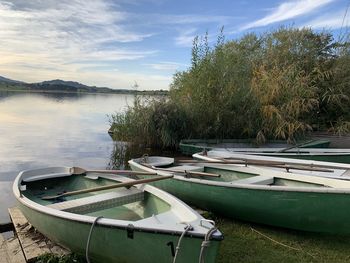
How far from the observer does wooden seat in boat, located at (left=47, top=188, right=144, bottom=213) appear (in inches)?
146

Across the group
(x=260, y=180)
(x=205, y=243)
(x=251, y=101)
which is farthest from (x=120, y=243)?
(x=251, y=101)

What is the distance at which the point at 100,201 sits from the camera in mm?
3822

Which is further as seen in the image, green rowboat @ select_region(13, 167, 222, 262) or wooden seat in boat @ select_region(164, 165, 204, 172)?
wooden seat in boat @ select_region(164, 165, 204, 172)

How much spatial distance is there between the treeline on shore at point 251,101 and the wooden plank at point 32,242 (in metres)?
5.89

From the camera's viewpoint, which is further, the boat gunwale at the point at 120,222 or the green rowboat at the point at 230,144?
the green rowboat at the point at 230,144

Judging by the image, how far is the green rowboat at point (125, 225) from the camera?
2.78 metres

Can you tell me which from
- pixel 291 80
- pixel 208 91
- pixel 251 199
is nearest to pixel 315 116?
pixel 291 80

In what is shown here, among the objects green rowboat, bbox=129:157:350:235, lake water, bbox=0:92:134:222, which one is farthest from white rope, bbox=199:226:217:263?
lake water, bbox=0:92:134:222

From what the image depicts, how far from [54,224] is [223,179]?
2.91m

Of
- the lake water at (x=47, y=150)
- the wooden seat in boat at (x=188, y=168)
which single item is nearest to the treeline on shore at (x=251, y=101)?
the lake water at (x=47, y=150)

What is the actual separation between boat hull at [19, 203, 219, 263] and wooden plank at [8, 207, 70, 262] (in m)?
0.18

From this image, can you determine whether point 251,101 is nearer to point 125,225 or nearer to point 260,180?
point 260,180

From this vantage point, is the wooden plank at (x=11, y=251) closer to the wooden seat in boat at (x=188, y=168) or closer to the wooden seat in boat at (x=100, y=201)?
the wooden seat in boat at (x=100, y=201)

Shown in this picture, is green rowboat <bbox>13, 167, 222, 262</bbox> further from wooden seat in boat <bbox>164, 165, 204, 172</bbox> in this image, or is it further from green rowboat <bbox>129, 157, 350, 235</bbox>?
wooden seat in boat <bbox>164, 165, 204, 172</bbox>
